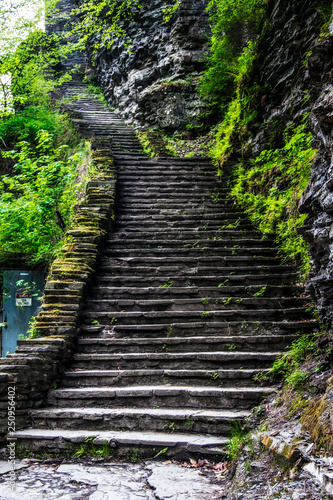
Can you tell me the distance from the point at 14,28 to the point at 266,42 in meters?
9.84

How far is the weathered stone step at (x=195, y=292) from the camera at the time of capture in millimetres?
6031

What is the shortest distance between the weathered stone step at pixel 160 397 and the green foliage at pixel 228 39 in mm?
9193

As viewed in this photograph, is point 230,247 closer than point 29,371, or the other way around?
point 29,371

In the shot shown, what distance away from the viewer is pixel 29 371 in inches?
174

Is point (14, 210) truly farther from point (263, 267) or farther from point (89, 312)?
point (263, 267)

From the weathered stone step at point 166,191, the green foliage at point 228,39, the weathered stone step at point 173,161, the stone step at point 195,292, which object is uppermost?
the green foliage at point 228,39

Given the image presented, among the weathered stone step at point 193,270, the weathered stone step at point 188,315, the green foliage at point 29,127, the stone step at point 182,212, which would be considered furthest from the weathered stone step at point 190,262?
the green foliage at point 29,127

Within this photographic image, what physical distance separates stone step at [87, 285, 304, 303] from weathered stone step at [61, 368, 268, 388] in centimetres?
149

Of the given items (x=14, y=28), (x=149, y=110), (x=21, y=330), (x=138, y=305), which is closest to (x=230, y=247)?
(x=138, y=305)

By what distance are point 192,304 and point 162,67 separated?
13204mm

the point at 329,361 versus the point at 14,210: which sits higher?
the point at 14,210

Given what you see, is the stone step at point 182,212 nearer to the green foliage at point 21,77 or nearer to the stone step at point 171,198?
the stone step at point 171,198

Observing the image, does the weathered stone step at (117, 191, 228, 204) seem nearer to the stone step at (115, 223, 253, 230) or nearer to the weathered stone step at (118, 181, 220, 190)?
the weathered stone step at (118, 181, 220, 190)

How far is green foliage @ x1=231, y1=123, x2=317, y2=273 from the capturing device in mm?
6699
